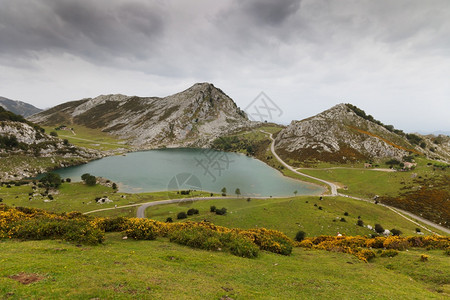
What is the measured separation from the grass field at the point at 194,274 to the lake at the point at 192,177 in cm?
6384

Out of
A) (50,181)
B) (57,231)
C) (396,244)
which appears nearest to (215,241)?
(57,231)

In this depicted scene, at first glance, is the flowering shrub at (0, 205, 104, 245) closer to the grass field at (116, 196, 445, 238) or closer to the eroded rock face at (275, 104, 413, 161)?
the grass field at (116, 196, 445, 238)

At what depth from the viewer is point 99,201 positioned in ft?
220

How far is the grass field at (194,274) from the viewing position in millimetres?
13273

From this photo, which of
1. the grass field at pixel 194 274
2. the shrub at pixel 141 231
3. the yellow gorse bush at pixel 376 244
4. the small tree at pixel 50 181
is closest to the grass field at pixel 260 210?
the small tree at pixel 50 181

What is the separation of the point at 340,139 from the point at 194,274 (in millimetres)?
156456

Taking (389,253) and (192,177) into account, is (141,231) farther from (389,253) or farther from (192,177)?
(192,177)

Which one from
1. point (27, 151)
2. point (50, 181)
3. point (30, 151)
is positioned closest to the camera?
point (50, 181)

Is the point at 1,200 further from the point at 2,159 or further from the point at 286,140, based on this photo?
the point at 286,140

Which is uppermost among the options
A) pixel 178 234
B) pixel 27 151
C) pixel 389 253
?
pixel 389 253

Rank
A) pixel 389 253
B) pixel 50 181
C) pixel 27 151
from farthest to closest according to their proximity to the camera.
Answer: pixel 27 151
pixel 50 181
pixel 389 253

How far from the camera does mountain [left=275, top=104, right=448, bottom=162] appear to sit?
13188cm

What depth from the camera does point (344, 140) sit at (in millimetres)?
144000

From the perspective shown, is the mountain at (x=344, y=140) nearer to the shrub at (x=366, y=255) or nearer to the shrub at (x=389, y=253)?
the shrub at (x=389, y=253)
